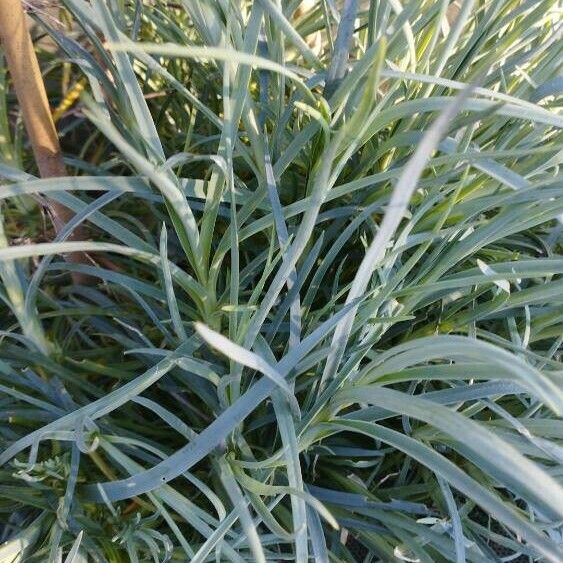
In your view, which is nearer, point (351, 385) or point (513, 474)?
point (513, 474)

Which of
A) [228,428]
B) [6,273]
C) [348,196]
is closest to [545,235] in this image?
[348,196]

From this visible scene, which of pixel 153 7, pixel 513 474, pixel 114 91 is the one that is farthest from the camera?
pixel 153 7

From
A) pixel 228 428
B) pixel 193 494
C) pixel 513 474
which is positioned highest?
pixel 513 474

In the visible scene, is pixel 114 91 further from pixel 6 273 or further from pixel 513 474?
pixel 513 474
